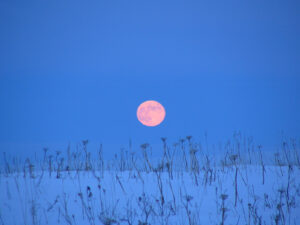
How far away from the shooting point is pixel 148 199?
127 inches

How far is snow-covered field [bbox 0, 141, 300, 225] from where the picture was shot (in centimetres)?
274

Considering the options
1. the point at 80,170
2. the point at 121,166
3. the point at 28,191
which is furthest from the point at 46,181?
the point at 121,166

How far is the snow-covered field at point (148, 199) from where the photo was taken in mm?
2736

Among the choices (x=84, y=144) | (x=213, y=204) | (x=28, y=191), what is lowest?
(x=213, y=204)

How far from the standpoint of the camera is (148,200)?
3193 mm

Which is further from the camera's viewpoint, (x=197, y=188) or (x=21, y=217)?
(x=197, y=188)

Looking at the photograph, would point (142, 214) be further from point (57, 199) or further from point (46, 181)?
point (46, 181)

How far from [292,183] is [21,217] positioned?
4.16 m

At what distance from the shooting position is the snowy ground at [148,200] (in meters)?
2.74

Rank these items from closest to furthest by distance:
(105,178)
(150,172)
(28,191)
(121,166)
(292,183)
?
1. (28,191)
2. (292,183)
3. (105,178)
4. (150,172)
5. (121,166)

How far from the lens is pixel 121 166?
17.1 feet

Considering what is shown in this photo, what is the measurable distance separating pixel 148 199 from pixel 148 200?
0.05 metres

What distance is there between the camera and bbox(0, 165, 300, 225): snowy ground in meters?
2.74

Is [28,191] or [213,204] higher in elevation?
[28,191]
